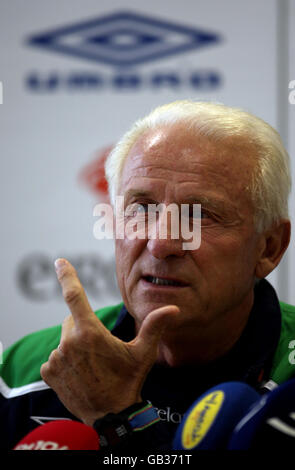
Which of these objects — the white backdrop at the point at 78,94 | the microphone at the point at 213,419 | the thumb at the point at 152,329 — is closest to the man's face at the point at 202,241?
the thumb at the point at 152,329

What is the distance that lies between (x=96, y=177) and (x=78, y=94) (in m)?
0.45

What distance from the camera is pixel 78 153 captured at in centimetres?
287

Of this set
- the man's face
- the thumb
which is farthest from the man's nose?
the thumb

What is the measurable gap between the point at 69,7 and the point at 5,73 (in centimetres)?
49

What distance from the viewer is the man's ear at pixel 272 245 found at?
134cm

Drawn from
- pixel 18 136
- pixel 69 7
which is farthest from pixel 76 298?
pixel 69 7

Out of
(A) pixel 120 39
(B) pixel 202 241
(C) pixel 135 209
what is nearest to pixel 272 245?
(B) pixel 202 241

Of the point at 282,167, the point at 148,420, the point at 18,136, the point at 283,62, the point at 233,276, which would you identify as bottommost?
the point at 148,420

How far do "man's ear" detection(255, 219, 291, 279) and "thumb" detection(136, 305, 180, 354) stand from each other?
0.47 m

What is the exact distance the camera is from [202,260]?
1180 mm

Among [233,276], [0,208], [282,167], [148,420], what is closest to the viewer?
[148,420]

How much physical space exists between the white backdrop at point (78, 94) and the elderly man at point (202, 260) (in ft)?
4.68

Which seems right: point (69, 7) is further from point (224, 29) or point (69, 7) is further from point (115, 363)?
point (115, 363)

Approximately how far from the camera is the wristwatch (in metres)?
0.88
